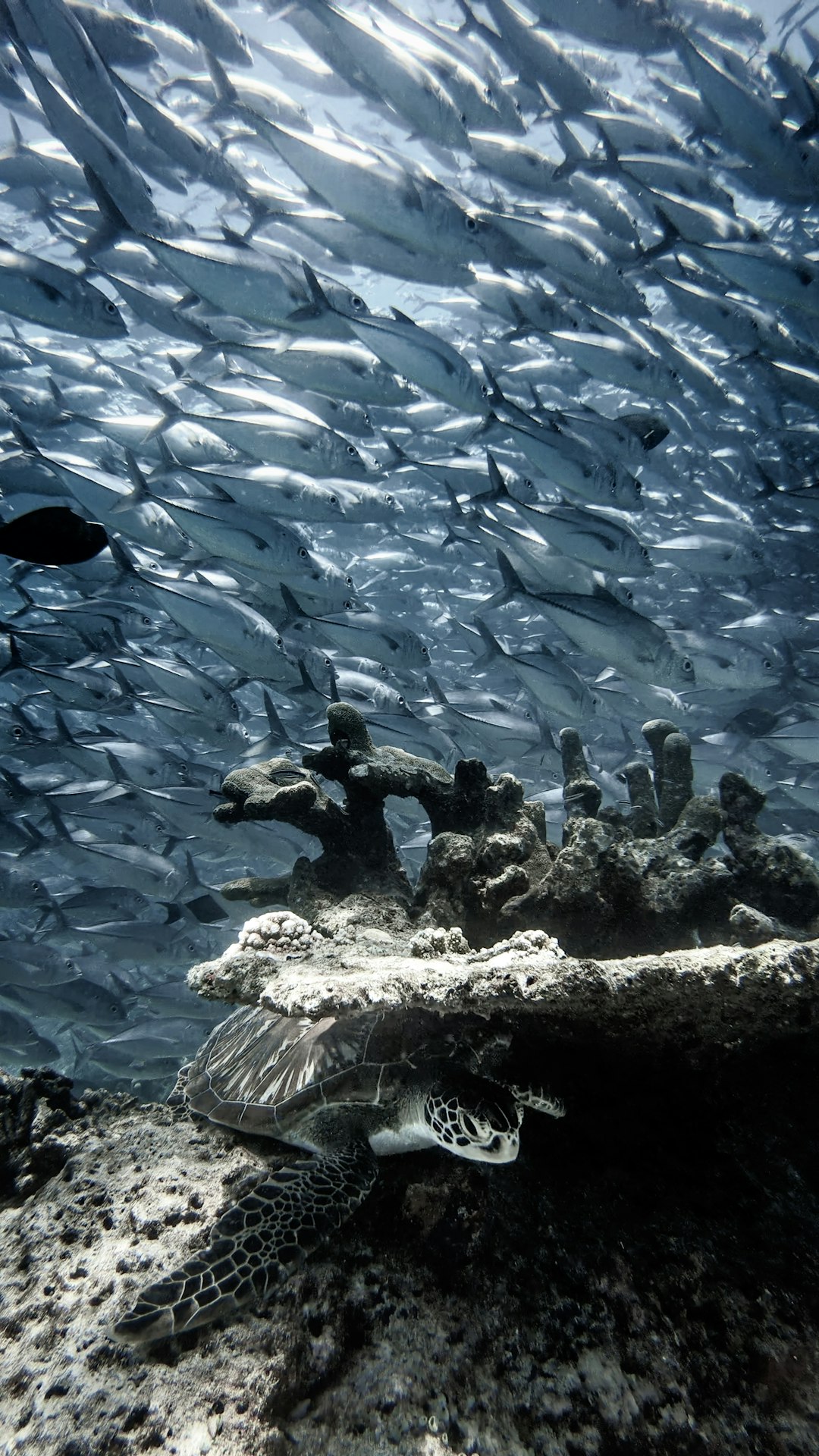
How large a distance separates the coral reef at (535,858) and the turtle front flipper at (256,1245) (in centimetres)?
105

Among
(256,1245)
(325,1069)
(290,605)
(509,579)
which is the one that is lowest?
(290,605)

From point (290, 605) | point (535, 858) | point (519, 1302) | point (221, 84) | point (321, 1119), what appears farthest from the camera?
point (221, 84)

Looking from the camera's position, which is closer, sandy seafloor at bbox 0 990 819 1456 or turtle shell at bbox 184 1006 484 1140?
sandy seafloor at bbox 0 990 819 1456

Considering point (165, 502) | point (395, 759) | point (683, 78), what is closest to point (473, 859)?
point (395, 759)

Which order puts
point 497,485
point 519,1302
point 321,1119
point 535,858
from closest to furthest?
point 519,1302 < point 321,1119 < point 535,858 < point 497,485

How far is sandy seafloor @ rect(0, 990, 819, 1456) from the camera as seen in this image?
3.87 feet

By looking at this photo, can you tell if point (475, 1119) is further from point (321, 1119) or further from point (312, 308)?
point (312, 308)

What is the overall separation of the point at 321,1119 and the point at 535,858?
5.16ft

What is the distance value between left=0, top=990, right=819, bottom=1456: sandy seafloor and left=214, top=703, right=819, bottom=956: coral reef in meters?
0.97

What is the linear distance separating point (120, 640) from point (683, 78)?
13.9m

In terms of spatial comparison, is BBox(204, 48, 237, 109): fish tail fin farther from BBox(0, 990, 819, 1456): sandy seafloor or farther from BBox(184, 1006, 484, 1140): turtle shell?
BBox(0, 990, 819, 1456): sandy seafloor

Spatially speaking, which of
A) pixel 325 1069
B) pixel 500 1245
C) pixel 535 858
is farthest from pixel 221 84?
pixel 500 1245

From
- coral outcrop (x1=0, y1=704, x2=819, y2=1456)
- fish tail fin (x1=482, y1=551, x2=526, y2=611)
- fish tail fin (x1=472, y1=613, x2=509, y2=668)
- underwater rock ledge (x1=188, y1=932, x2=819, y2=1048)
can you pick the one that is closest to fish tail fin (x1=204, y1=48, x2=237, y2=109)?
fish tail fin (x1=482, y1=551, x2=526, y2=611)

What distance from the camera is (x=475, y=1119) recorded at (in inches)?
60.6
